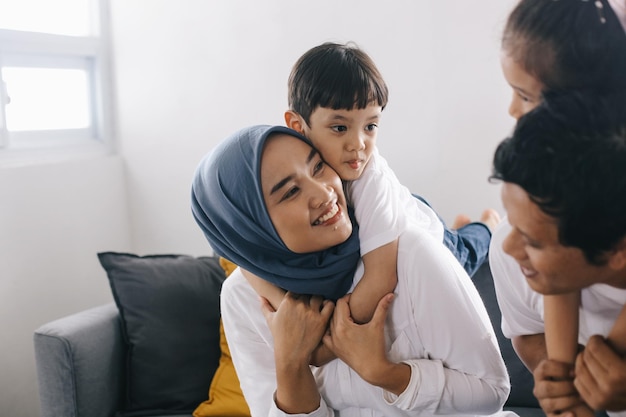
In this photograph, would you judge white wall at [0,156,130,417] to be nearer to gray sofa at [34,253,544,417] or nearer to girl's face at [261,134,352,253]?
gray sofa at [34,253,544,417]

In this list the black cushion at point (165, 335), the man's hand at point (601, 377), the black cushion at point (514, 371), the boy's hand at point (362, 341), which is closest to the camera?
the man's hand at point (601, 377)

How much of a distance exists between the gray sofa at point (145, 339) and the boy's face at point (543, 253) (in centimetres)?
135

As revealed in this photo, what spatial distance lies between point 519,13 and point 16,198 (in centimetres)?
224

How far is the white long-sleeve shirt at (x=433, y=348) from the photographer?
153 centimetres

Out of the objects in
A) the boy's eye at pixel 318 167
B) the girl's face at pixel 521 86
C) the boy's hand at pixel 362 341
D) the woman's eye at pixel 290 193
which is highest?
the girl's face at pixel 521 86

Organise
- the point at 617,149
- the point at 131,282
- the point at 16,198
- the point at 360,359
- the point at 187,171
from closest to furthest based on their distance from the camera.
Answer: the point at 617,149 < the point at 360,359 < the point at 131,282 < the point at 16,198 < the point at 187,171

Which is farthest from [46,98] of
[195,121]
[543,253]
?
[543,253]

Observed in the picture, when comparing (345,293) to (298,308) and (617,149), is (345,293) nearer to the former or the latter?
(298,308)

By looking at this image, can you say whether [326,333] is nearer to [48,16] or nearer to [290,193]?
[290,193]

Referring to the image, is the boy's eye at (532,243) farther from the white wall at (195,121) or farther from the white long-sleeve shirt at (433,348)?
the white wall at (195,121)

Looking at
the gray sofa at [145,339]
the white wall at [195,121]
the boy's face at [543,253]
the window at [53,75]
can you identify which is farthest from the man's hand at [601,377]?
the window at [53,75]

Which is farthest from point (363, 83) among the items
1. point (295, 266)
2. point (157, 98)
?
point (157, 98)

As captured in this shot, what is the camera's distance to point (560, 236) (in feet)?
3.48

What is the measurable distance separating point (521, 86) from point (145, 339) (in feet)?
5.96
